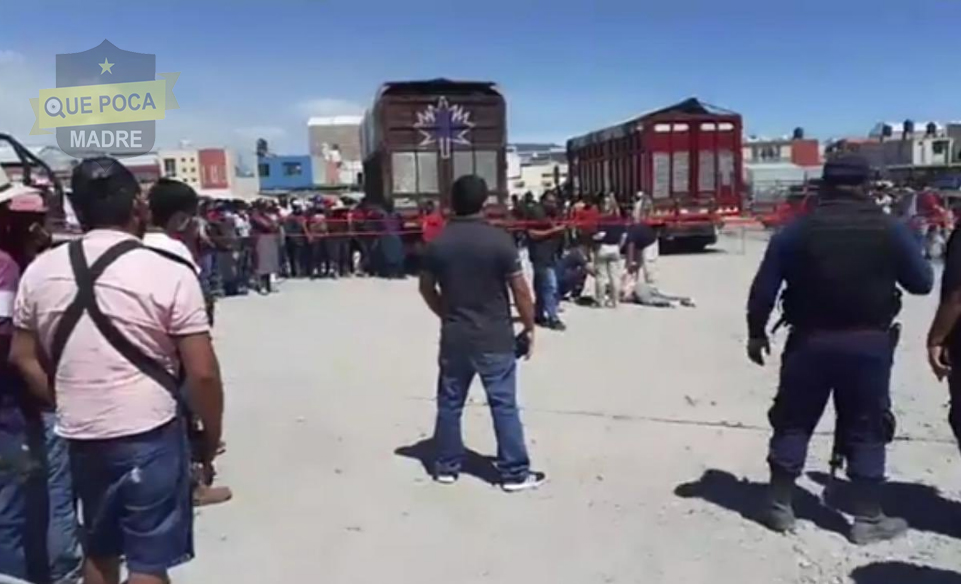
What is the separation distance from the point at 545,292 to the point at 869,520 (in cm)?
745

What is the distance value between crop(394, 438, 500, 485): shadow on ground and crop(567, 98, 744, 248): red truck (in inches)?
652

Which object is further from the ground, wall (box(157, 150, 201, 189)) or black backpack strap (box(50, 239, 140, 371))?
wall (box(157, 150, 201, 189))

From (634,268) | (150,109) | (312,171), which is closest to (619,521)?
(150,109)

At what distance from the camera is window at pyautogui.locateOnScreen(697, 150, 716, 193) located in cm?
2297

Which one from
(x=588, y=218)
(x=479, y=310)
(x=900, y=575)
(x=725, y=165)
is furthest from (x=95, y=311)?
(x=725, y=165)

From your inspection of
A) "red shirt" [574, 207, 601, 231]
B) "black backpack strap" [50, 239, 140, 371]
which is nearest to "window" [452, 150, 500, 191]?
"red shirt" [574, 207, 601, 231]

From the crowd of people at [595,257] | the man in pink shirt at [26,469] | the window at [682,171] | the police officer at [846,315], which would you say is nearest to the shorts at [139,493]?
the man in pink shirt at [26,469]

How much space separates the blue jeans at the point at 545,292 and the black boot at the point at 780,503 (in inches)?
280

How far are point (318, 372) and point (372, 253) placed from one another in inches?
396

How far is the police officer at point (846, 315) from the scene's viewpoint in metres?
4.37

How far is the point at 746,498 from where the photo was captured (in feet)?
17.2

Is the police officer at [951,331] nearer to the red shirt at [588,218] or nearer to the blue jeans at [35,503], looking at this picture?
the blue jeans at [35,503]

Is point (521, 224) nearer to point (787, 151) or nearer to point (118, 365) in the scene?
point (118, 365)

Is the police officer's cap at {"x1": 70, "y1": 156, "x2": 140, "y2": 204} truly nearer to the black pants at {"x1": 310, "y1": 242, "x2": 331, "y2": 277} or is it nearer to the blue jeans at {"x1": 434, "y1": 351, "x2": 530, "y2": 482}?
the blue jeans at {"x1": 434, "y1": 351, "x2": 530, "y2": 482}
